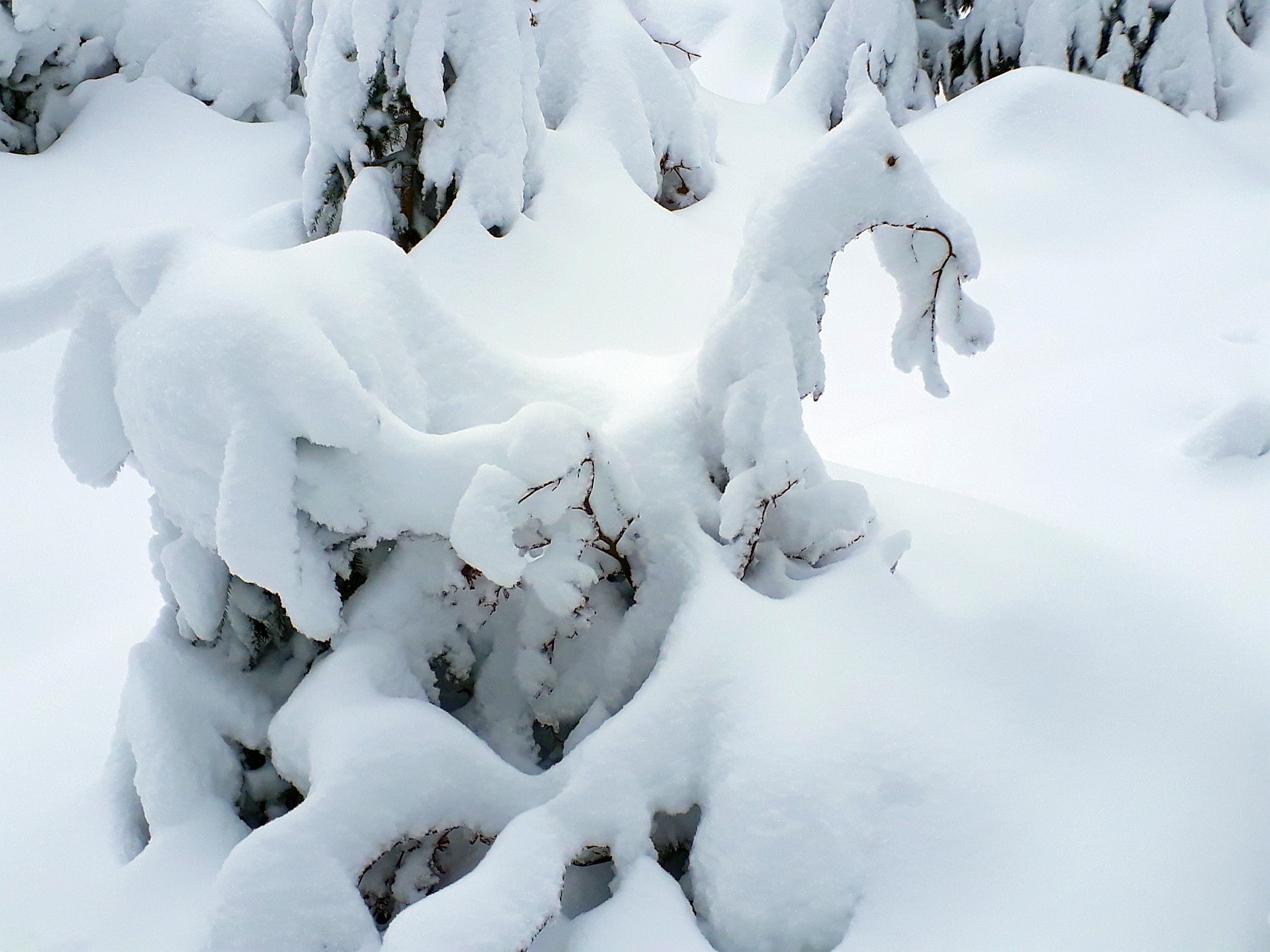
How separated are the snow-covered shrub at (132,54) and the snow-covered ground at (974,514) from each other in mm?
306

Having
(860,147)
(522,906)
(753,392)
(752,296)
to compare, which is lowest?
(522,906)

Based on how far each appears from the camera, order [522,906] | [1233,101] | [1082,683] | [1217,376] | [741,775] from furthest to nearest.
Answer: [1233,101] → [1217,376] → [1082,683] → [741,775] → [522,906]

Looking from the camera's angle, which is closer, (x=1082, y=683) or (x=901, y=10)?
(x=1082, y=683)

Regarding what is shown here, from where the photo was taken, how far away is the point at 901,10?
10.3 m

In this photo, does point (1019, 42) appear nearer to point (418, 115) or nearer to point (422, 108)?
point (418, 115)

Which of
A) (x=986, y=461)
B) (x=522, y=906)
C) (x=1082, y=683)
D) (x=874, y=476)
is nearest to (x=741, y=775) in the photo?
(x=522, y=906)

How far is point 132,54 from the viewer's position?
8.30m

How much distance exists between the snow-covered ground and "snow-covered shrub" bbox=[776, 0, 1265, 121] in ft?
2.51

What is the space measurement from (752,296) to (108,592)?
348cm

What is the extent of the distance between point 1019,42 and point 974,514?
10341mm

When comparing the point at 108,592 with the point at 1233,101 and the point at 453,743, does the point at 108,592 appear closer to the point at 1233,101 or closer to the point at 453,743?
the point at 453,743

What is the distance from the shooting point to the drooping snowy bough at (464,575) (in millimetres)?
1824

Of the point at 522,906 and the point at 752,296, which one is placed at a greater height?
the point at 752,296

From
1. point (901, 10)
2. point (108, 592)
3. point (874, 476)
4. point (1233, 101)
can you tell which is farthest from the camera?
point (901, 10)
